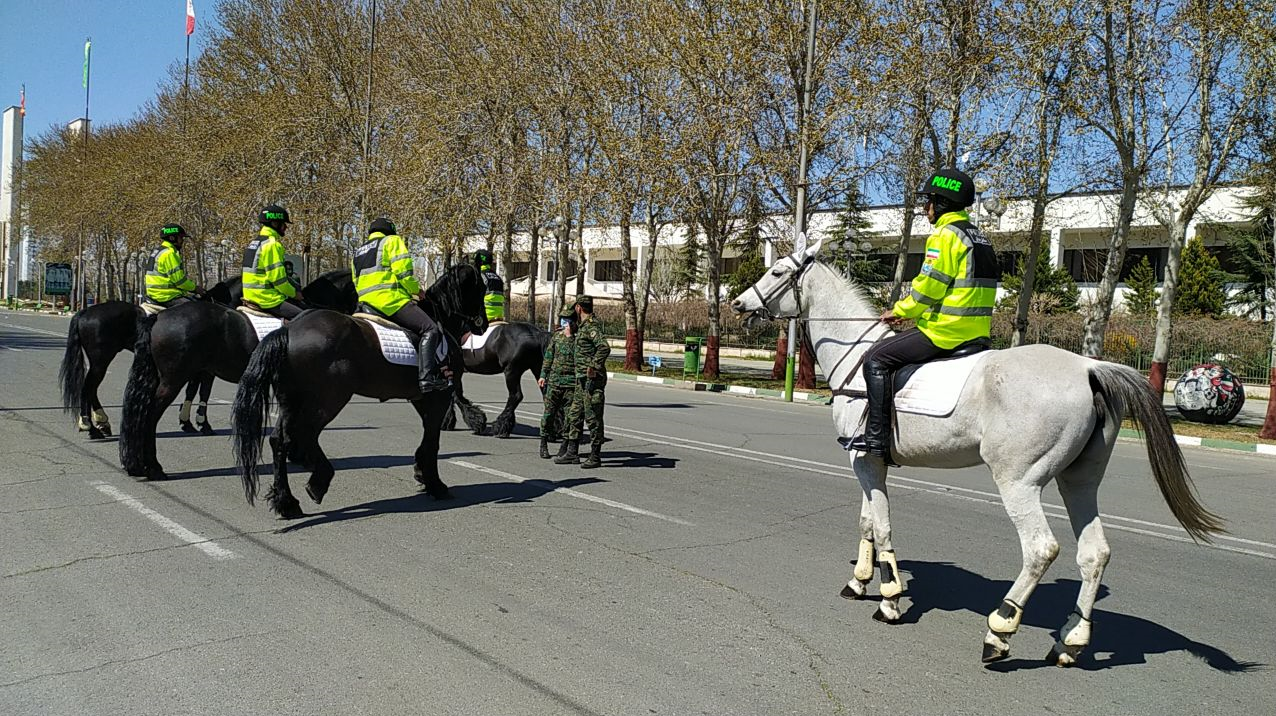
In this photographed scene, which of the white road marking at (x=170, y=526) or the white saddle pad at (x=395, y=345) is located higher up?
the white saddle pad at (x=395, y=345)

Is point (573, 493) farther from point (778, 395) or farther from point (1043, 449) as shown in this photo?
point (778, 395)

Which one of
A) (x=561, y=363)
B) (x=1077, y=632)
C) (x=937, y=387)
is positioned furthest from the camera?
(x=561, y=363)

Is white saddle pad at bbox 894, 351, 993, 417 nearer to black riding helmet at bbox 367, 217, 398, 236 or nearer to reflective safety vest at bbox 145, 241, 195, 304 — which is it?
black riding helmet at bbox 367, 217, 398, 236

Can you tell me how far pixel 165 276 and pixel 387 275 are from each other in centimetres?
502

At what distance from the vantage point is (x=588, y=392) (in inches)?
414

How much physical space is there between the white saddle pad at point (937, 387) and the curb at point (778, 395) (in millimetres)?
11355

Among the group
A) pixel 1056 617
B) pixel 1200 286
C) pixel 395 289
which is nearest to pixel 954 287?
pixel 1056 617

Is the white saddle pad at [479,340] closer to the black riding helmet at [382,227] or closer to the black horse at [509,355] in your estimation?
the black horse at [509,355]

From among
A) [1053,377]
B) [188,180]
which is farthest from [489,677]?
[188,180]

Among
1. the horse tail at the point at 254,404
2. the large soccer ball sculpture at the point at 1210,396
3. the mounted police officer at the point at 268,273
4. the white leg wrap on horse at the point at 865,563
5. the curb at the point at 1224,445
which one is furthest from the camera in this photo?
the large soccer ball sculpture at the point at 1210,396

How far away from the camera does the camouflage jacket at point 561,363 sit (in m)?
11.0

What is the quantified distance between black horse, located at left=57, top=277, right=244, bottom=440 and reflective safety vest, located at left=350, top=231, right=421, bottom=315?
370cm

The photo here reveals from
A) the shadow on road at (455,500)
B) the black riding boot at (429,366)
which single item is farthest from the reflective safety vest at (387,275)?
the shadow on road at (455,500)

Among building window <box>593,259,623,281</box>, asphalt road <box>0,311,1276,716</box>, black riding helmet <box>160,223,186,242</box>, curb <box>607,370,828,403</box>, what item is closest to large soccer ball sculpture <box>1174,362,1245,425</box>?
curb <box>607,370,828,403</box>
